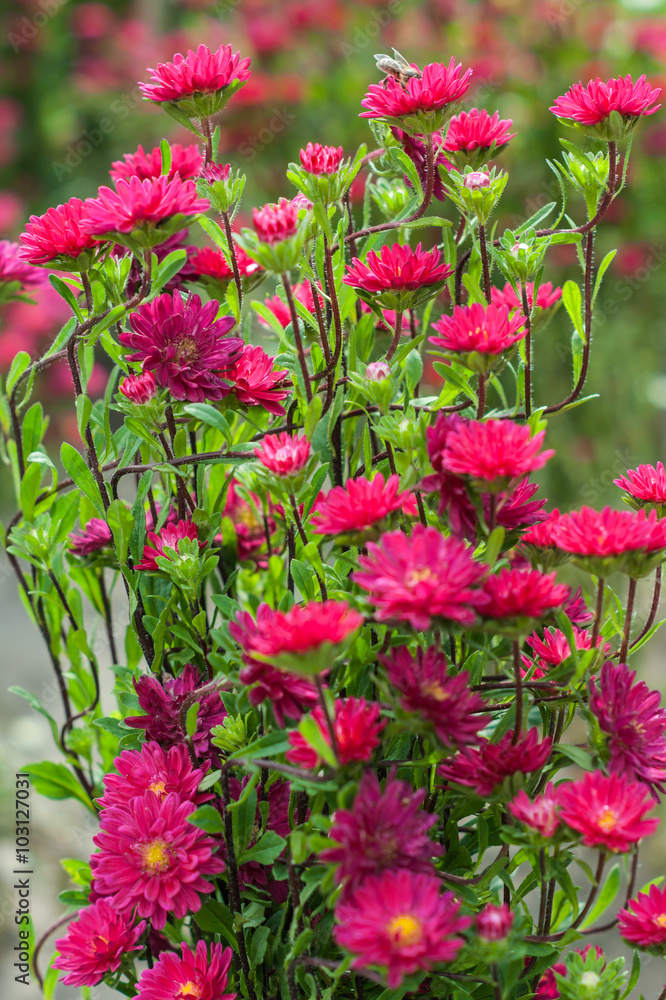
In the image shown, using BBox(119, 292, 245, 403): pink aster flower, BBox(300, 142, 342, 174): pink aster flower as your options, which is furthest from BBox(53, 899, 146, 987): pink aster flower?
BBox(300, 142, 342, 174): pink aster flower

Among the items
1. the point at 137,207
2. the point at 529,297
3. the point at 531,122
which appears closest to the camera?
the point at 137,207

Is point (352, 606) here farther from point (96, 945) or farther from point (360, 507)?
point (96, 945)

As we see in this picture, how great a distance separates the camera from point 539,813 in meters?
0.37

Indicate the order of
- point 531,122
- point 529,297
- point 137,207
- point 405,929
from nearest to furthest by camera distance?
point 405,929, point 137,207, point 529,297, point 531,122

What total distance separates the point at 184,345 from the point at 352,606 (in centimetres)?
16

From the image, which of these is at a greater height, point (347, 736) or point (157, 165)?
point (157, 165)

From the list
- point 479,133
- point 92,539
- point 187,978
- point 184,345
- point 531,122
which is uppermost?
point 531,122

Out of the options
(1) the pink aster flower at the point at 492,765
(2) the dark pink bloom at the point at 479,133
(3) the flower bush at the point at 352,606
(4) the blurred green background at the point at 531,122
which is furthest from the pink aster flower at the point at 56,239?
(4) the blurred green background at the point at 531,122

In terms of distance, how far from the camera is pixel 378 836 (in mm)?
339

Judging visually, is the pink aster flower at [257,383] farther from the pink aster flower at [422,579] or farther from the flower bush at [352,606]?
the pink aster flower at [422,579]

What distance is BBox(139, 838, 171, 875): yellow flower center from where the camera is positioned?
41 cm

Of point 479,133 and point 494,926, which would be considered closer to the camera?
point 494,926

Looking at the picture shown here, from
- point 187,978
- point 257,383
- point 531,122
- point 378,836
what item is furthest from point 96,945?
point 531,122

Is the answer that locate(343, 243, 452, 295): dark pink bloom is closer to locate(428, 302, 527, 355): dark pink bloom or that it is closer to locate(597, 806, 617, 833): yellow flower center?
locate(428, 302, 527, 355): dark pink bloom
